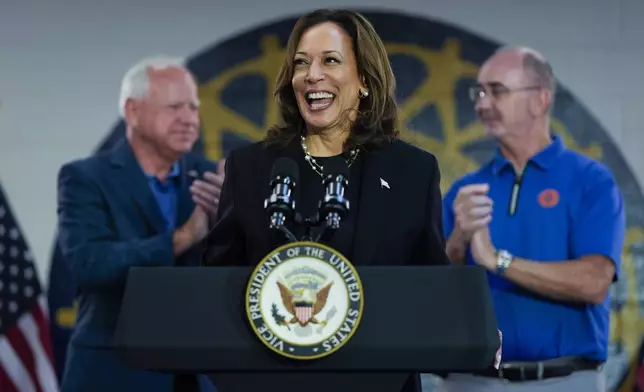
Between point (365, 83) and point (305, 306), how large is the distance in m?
0.55

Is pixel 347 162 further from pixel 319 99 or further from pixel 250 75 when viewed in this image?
pixel 250 75

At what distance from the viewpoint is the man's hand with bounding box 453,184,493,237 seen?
100 inches

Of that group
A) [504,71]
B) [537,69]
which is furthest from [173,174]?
[537,69]

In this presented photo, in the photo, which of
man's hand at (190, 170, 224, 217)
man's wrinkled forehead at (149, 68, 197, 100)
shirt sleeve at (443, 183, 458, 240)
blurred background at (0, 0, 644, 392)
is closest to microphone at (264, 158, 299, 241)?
man's hand at (190, 170, 224, 217)

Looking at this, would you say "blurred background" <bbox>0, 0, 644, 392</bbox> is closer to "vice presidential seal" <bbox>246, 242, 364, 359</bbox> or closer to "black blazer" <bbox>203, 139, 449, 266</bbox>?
"black blazer" <bbox>203, 139, 449, 266</bbox>

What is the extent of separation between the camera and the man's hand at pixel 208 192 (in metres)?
2.59

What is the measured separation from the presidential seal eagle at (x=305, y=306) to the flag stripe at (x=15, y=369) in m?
2.35

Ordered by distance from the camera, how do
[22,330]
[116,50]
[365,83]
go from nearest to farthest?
[365,83] < [22,330] < [116,50]

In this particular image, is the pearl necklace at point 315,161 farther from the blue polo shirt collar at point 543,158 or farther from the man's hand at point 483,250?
the blue polo shirt collar at point 543,158

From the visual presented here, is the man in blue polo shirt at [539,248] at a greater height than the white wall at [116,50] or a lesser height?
lesser

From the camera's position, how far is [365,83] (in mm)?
1690

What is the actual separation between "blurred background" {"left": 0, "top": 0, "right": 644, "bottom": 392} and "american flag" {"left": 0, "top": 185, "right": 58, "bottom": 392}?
0.03 m

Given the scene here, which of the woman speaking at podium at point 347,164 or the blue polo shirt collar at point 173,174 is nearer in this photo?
the woman speaking at podium at point 347,164

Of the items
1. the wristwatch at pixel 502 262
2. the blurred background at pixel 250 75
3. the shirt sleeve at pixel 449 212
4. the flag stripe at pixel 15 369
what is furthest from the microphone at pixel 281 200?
the flag stripe at pixel 15 369
